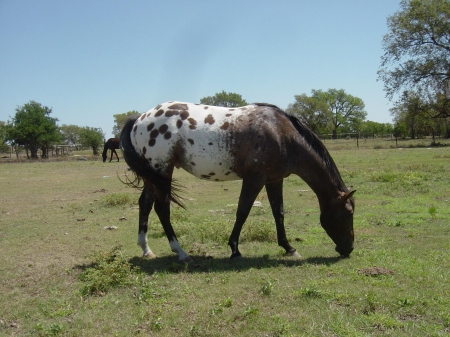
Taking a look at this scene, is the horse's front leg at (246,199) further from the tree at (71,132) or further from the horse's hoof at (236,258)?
the tree at (71,132)

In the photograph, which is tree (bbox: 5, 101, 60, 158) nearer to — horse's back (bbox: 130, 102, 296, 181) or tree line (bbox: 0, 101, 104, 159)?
tree line (bbox: 0, 101, 104, 159)

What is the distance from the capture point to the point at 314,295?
4262mm

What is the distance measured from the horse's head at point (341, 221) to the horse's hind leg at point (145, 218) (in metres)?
2.91

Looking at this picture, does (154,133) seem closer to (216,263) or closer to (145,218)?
(145,218)

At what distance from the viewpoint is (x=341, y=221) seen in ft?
19.9

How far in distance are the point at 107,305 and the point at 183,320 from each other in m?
1.02

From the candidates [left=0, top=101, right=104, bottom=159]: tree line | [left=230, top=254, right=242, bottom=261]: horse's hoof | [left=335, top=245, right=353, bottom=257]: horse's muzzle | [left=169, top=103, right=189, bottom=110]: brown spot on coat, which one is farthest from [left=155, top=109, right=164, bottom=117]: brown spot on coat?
[left=0, top=101, right=104, bottom=159]: tree line

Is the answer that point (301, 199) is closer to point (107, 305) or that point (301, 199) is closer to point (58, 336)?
point (107, 305)

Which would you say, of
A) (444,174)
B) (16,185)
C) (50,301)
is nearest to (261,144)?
(50,301)

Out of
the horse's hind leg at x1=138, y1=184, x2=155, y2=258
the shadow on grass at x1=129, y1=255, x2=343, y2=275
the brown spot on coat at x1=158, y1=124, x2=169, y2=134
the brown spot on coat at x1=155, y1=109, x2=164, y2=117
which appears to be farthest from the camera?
the horse's hind leg at x1=138, y1=184, x2=155, y2=258

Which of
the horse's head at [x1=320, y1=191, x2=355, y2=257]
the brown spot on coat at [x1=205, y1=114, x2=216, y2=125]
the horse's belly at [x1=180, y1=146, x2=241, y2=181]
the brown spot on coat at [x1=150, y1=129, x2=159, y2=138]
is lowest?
the horse's head at [x1=320, y1=191, x2=355, y2=257]

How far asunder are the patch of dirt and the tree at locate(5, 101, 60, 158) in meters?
45.8

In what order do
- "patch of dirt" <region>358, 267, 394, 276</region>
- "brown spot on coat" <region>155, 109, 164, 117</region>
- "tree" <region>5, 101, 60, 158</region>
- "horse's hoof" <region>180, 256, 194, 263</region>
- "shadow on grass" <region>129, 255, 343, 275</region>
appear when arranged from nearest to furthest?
"patch of dirt" <region>358, 267, 394, 276</region>
"shadow on grass" <region>129, 255, 343, 275</region>
"horse's hoof" <region>180, 256, 194, 263</region>
"brown spot on coat" <region>155, 109, 164, 117</region>
"tree" <region>5, 101, 60, 158</region>

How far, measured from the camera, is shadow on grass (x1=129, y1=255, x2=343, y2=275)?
556cm
